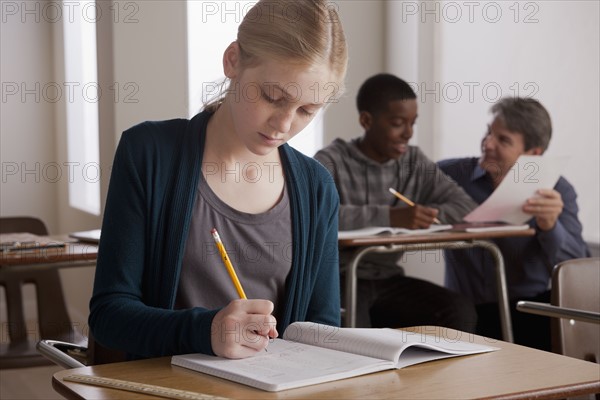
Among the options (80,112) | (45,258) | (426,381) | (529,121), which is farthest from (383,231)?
(80,112)

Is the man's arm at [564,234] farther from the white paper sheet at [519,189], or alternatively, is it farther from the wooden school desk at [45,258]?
the wooden school desk at [45,258]

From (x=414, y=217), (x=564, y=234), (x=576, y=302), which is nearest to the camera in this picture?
(x=576, y=302)

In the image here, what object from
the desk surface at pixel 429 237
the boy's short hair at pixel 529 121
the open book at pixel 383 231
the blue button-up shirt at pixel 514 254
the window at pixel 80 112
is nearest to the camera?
the desk surface at pixel 429 237

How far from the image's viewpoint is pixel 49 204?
5.61m

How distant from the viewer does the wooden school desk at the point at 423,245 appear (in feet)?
9.93

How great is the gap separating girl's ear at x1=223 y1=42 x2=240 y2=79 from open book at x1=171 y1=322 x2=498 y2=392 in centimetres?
45

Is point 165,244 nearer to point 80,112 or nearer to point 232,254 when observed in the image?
point 232,254

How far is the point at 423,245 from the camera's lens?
10.3 ft

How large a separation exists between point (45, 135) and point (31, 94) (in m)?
0.26

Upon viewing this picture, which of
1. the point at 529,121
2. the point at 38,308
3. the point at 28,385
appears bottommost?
the point at 28,385

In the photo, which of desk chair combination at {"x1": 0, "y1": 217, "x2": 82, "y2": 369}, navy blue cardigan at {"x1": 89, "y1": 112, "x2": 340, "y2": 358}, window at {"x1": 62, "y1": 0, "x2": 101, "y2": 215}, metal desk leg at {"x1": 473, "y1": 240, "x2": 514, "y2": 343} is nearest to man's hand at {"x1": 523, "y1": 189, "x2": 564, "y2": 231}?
metal desk leg at {"x1": 473, "y1": 240, "x2": 514, "y2": 343}

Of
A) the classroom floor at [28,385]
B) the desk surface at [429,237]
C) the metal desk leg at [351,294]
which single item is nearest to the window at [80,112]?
the classroom floor at [28,385]

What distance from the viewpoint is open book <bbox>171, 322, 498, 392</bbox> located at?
115 centimetres

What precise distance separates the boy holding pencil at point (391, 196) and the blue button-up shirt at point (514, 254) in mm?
148
